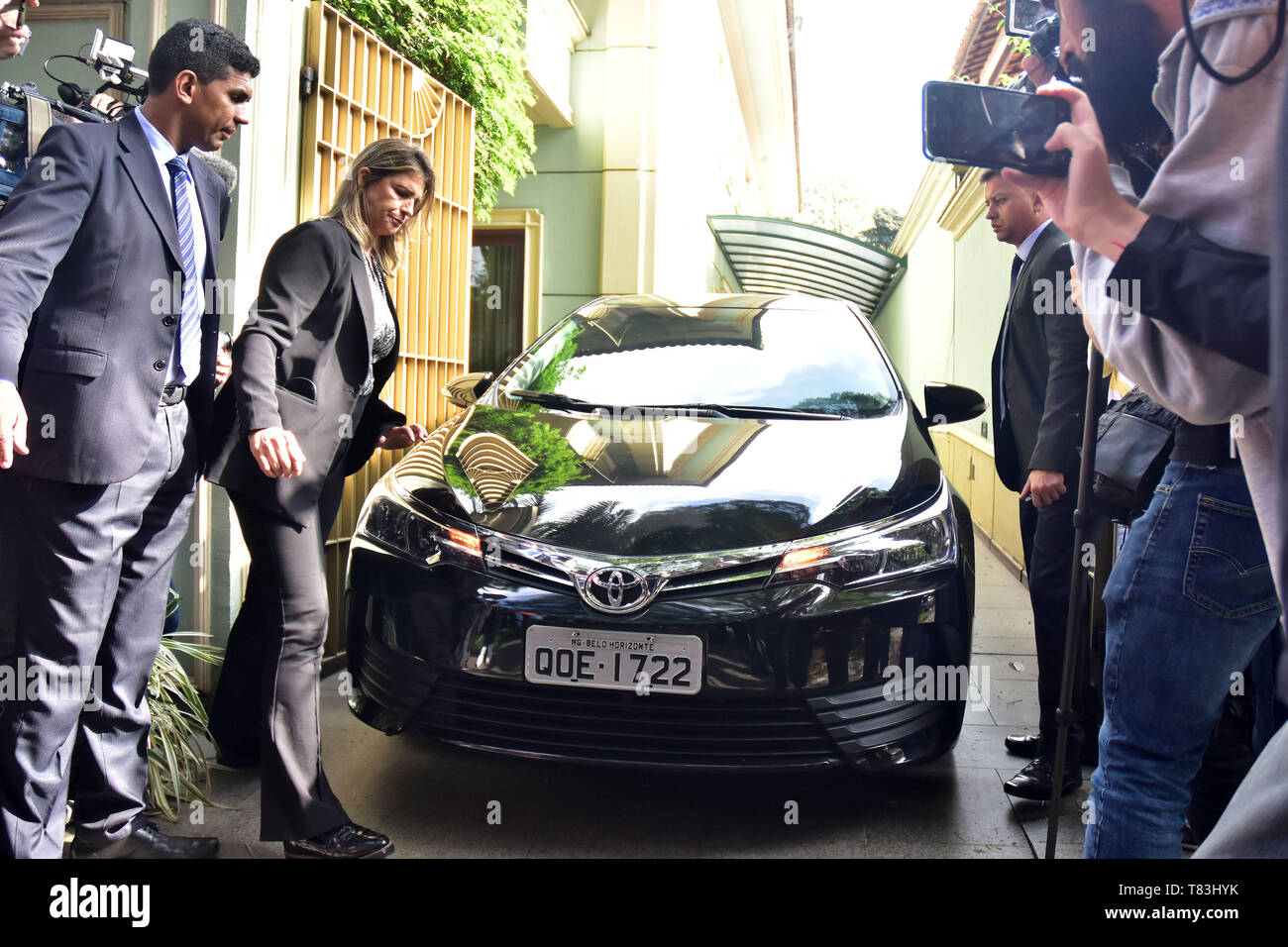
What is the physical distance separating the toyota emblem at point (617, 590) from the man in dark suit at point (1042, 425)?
1160 millimetres

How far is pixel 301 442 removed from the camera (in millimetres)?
2482

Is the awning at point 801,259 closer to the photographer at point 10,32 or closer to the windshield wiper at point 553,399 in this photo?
the windshield wiper at point 553,399

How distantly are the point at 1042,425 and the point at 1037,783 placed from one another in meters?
1.02

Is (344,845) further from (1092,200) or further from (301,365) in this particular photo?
(1092,200)

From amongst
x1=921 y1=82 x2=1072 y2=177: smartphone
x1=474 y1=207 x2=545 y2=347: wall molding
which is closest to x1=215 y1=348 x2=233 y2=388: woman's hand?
x1=921 y1=82 x2=1072 y2=177: smartphone

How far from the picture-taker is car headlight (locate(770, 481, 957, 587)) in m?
2.61

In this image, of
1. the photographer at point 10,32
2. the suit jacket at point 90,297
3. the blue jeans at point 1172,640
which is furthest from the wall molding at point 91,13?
the blue jeans at point 1172,640

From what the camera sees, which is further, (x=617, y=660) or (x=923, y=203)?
(x=923, y=203)

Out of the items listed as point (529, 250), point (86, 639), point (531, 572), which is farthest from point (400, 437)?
point (529, 250)

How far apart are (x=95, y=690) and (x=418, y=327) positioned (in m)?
2.67

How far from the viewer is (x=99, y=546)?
87.9 inches

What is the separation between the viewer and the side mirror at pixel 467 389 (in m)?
3.83

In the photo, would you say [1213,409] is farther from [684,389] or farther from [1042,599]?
[684,389]
